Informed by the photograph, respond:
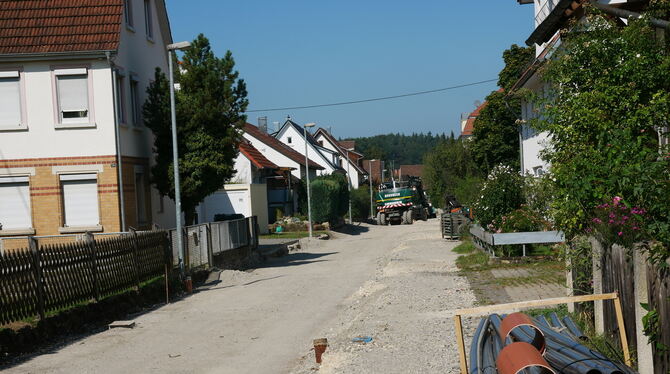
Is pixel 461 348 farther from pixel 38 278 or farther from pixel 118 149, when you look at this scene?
pixel 118 149

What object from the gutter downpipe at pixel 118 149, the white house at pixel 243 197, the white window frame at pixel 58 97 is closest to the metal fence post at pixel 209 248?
the gutter downpipe at pixel 118 149

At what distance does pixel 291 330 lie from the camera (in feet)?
41.7

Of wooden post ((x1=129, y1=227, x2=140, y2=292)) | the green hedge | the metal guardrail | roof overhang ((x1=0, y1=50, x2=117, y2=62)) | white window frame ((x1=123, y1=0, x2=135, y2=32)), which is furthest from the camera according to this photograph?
the green hedge

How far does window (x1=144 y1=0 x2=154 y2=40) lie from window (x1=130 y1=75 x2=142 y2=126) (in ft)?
8.73

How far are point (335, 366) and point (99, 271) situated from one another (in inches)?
313

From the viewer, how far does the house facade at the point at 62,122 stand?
22.1 meters

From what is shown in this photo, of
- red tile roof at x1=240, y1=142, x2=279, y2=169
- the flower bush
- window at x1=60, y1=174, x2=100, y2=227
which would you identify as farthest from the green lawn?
the flower bush

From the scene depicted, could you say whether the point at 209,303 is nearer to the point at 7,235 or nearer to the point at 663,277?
the point at 7,235

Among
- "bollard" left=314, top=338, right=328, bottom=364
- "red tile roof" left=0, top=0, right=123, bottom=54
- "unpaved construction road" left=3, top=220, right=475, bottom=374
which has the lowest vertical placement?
"unpaved construction road" left=3, top=220, right=475, bottom=374

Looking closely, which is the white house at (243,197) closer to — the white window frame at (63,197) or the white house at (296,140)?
the white window frame at (63,197)

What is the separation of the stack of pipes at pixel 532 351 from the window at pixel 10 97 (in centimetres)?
1905

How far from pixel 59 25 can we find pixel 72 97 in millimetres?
2250

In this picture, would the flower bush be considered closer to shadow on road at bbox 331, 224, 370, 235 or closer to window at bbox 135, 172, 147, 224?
window at bbox 135, 172, 147, 224

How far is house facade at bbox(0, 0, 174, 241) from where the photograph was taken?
22.1 meters
